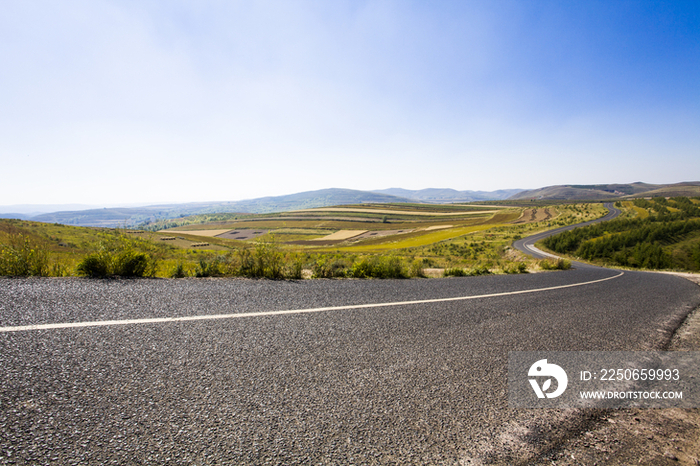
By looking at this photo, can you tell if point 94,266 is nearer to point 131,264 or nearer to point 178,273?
point 131,264

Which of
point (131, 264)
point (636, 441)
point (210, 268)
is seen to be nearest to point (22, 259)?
point (131, 264)

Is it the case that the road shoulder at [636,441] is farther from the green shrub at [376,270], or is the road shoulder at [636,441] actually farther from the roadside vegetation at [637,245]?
the roadside vegetation at [637,245]

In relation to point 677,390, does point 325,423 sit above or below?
above

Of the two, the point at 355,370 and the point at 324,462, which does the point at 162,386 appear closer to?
the point at 324,462

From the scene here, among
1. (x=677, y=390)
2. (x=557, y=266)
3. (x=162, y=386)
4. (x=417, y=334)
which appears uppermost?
(x=162, y=386)

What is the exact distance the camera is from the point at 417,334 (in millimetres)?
3992


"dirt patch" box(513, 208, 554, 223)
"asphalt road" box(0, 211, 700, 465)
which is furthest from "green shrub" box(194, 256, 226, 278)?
"dirt patch" box(513, 208, 554, 223)

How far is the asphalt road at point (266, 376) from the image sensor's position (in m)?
1.96

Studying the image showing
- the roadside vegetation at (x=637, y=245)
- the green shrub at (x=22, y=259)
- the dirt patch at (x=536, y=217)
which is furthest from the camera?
the dirt patch at (x=536, y=217)

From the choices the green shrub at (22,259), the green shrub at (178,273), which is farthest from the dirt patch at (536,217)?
the green shrub at (22,259)

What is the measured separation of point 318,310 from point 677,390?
455cm

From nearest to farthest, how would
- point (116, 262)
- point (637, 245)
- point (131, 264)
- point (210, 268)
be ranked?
1. point (116, 262)
2. point (131, 264)
3. point (210, 268)
4. point (637, 245)

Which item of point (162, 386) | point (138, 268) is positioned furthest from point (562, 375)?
point (138, 268)

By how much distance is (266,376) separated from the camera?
2764 millimetres
